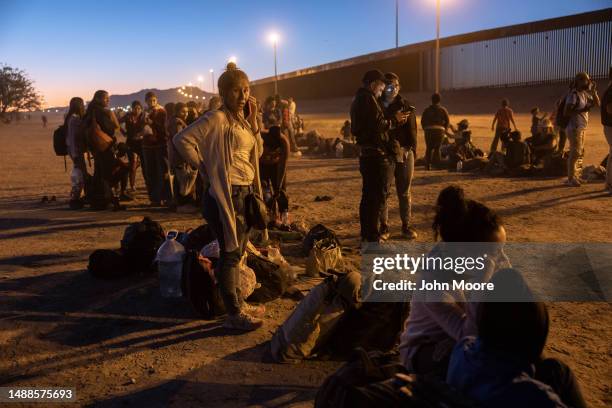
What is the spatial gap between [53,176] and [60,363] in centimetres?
1298

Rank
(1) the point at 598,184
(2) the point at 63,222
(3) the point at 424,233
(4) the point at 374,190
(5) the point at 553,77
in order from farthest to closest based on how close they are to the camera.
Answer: (5) the point at 553,77 → (1) the point at 598,184 → (2) the point at 63,222 → (3) the point at 424,233 → (4) the point at 374,190

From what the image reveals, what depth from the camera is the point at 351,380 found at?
2408 mm

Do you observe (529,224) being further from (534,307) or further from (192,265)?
(534,307)

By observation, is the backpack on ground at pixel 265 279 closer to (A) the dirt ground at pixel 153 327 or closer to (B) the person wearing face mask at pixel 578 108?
(A) the dirt ground at pixel 153 327

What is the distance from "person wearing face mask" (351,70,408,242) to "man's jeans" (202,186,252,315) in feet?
7.15

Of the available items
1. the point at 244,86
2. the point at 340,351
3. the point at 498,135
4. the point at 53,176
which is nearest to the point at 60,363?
the point at 340,351

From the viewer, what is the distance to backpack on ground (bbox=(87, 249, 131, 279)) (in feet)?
19.9

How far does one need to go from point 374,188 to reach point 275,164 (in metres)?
1.61

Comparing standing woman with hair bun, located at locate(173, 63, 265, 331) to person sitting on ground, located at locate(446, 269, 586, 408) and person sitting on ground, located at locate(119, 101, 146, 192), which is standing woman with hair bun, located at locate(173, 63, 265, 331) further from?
person sitting on ground, located at locate(119, 101, 146, 192)

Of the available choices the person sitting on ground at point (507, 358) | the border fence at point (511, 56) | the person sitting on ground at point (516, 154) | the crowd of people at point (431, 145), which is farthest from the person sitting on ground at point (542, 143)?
the border fence at point (511, 56)

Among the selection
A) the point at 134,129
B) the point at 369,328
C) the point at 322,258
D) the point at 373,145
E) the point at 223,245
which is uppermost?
the point at 134,129

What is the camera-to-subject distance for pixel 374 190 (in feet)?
21.2

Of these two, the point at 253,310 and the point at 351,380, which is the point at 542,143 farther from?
the point at 351,380

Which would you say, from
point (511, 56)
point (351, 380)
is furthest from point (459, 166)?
point (511, 56)
